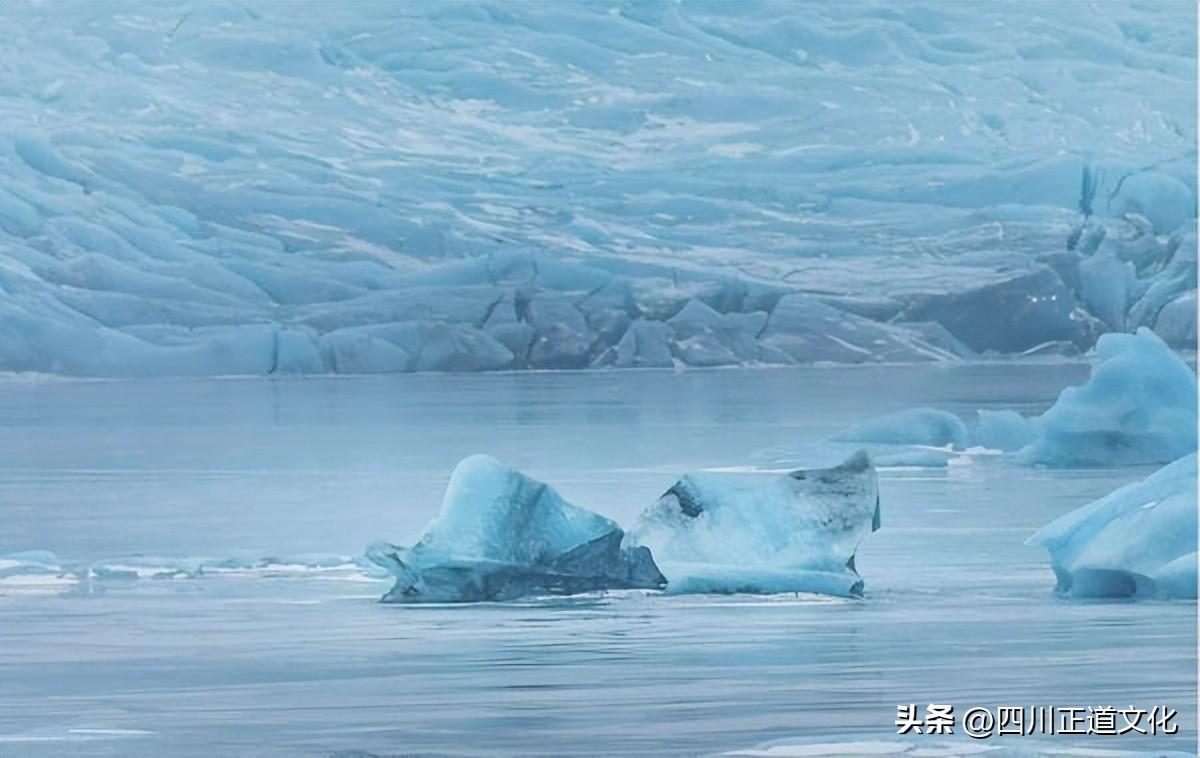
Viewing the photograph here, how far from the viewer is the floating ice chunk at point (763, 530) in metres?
7.46

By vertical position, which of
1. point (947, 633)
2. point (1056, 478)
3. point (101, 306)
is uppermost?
point (947, 633)

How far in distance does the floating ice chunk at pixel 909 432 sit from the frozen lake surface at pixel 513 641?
0.97 metres

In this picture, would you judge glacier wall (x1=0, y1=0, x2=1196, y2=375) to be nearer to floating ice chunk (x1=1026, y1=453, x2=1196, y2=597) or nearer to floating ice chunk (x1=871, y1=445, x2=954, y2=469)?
floating ice chunk (x1=871, y1=445, x2=954, y2=469)

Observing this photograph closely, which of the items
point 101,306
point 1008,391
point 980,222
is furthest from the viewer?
point 980,222

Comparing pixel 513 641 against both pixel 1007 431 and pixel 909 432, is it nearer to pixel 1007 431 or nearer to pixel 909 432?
pixel 1007 431

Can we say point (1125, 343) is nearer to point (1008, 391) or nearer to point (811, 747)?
point (811, 747)

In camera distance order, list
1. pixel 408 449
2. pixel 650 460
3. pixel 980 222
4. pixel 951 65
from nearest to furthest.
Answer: pixel 650 460
pixel 408 449
pixel 980 222
pixel 951 65

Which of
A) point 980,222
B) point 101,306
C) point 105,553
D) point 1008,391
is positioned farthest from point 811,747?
point 980,222

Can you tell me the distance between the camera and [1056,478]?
12.2 metres

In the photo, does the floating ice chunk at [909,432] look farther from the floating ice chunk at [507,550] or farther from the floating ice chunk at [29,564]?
the floating ice chunk at [507,550]

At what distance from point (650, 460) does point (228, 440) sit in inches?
160

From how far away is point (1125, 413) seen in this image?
12258 mm

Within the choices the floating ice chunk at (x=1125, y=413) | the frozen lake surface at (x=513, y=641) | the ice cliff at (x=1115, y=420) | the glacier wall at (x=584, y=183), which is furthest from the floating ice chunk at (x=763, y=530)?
the glacier wall at (x=584, y=183)

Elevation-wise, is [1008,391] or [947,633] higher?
[947,633]
